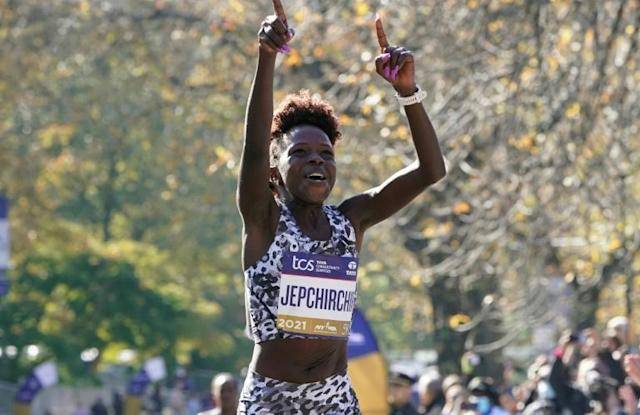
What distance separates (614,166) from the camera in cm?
1193

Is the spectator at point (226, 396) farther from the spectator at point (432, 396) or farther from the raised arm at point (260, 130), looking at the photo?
the raised arm at point (260, 130)

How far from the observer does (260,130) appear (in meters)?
5.45

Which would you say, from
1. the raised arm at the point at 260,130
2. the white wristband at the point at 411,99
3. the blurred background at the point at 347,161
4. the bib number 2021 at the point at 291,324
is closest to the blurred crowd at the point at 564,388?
the blurred background at the point at 347,161

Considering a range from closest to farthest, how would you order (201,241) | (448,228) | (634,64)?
(634,64) → (448,228) → (201,241)

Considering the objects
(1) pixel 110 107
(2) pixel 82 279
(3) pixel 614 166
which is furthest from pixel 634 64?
(2) pixel 82 279

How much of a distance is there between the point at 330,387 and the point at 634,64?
7.48 meters

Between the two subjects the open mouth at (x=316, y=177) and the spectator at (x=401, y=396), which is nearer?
the open mouth at (x=316, y=177)

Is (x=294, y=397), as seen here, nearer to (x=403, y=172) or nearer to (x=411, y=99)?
(x=403, y=172)

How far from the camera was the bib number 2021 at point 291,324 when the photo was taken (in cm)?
551

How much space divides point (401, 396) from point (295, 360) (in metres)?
6.43

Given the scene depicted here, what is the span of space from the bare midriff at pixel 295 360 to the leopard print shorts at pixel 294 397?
2cm

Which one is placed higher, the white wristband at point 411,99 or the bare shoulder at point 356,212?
the white wristband at point 411,99

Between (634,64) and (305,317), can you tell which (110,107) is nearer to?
(634,64)

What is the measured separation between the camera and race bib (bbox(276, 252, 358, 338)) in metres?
5.51
